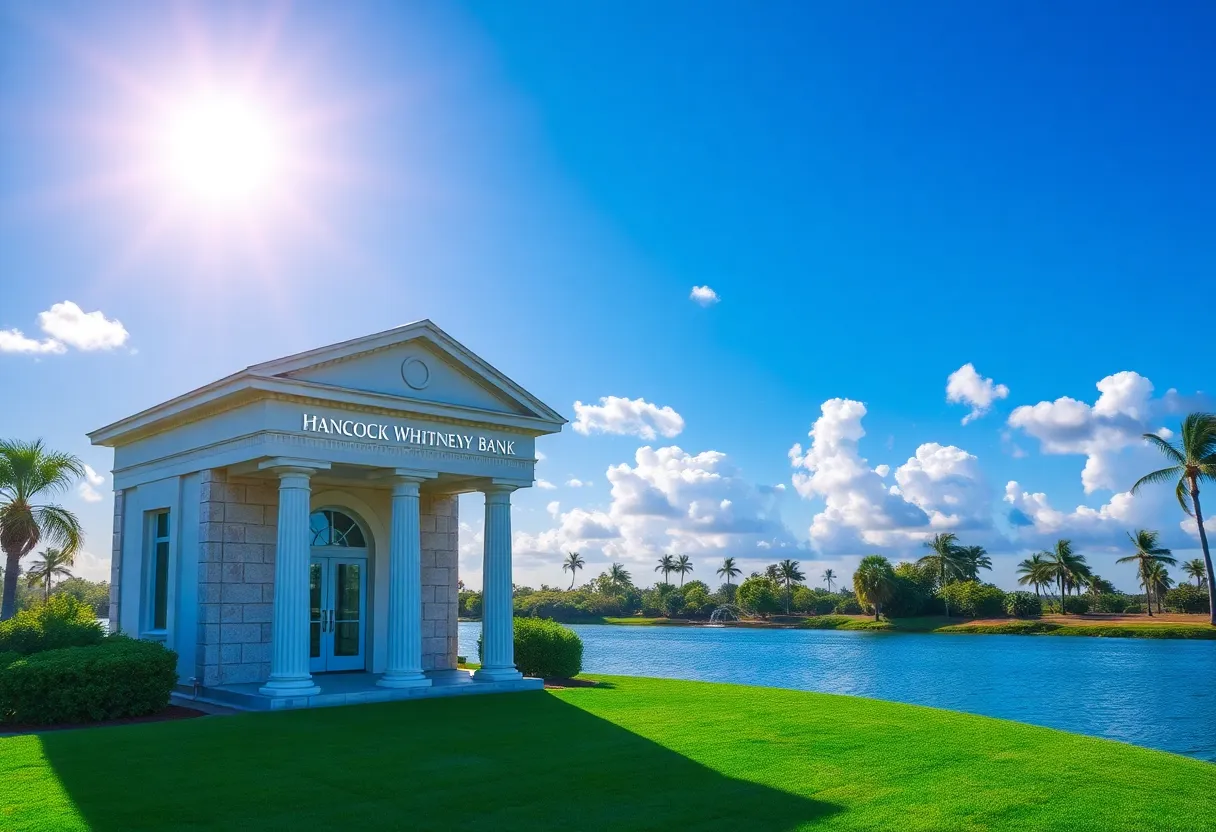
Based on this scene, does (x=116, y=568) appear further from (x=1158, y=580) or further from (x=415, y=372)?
(x=1158, y=580)

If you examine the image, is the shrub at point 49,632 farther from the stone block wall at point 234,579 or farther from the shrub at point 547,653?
the shrub at point 547,653

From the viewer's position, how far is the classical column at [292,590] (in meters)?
15.1

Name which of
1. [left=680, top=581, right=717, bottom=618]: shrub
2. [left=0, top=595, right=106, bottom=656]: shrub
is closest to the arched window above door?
[left=0, top=595, right=106, bottom=656]: shrub

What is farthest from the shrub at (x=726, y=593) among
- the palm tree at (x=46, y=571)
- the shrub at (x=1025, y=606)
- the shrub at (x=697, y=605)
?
the palm tree at (x=46, y=571)

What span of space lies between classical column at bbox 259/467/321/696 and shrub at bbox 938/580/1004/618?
67.2m

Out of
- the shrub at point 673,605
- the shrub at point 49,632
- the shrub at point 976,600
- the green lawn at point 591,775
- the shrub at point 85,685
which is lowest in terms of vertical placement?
the shrub at point 673,605

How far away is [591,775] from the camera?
10.1 meters

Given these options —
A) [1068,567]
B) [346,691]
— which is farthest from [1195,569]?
[346,691]

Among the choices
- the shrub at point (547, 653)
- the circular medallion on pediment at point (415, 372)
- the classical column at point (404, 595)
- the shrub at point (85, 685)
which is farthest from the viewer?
the shrub at point (547, 653)

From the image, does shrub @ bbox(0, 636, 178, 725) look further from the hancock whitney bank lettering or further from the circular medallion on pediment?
the circular medallion on pediment

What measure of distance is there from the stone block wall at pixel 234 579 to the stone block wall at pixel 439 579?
3446 millimetres

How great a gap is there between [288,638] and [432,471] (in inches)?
151

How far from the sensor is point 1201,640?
5484 centimetres

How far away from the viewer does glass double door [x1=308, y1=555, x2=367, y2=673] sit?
18.7 m
